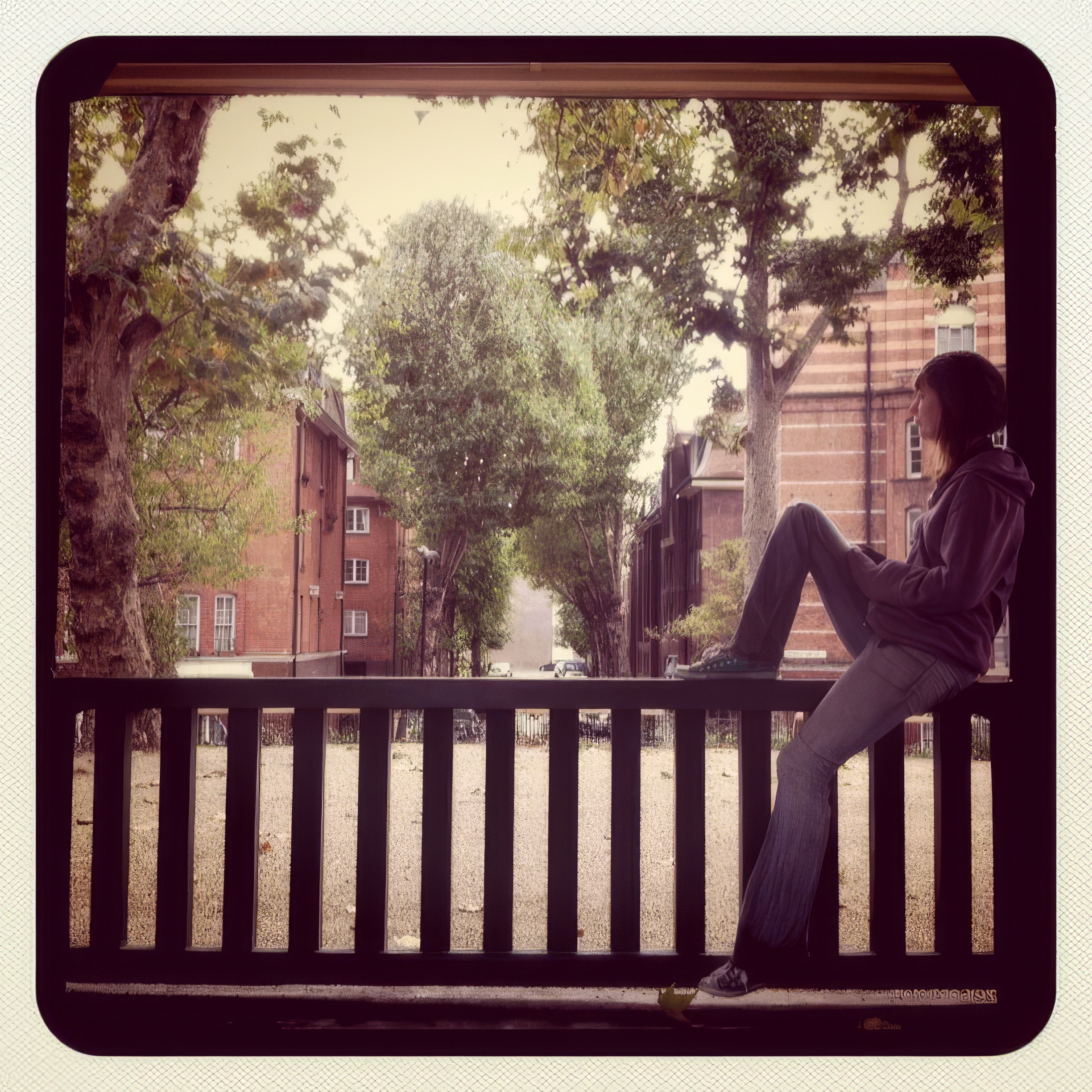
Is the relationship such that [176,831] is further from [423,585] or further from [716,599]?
[716,599]

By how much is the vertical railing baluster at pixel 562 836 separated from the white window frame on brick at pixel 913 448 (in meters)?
1.00

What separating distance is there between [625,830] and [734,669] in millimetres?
464

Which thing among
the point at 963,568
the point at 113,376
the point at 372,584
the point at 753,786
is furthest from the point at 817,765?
the point at 113,376

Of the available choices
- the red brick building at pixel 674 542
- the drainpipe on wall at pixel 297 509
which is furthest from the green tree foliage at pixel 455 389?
the red brick building at pixel 674 542

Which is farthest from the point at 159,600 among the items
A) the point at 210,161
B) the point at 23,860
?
the point at 210,161

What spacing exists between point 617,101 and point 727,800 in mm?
2421

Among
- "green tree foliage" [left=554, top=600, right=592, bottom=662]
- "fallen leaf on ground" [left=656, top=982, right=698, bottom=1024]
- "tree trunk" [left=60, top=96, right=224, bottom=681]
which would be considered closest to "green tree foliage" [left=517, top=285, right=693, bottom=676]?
"green tree foliage" [left=554, top=600, right=592, bottom=662]

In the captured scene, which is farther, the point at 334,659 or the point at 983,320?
the point at 334,659

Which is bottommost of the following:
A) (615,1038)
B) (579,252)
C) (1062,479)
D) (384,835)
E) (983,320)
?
(615,1038)

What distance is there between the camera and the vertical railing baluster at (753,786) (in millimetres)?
1735

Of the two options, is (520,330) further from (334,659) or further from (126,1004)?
(126,1004)

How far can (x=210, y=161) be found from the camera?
198 centimetres

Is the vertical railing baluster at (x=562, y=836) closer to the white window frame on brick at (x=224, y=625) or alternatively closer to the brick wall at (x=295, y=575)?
the brick wall at (x=295, y=575)

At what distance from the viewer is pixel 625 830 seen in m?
1.75
